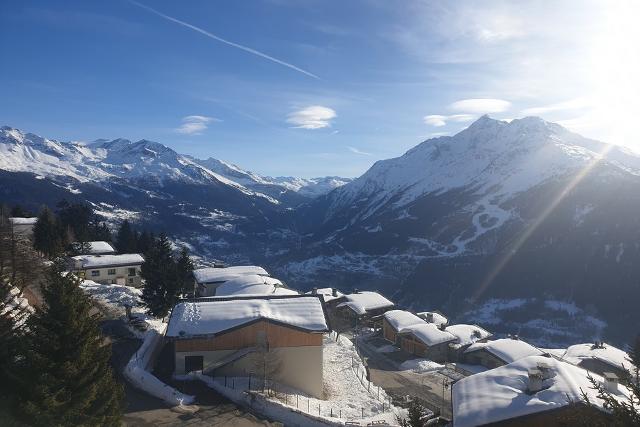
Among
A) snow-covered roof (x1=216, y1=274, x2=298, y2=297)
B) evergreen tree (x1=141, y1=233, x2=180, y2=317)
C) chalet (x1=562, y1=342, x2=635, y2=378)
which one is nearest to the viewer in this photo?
evergreen tree (x1=141, y1=233, x2=180, y2=317)

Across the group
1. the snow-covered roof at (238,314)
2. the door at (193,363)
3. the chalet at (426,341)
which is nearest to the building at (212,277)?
the chalet at (426,341)

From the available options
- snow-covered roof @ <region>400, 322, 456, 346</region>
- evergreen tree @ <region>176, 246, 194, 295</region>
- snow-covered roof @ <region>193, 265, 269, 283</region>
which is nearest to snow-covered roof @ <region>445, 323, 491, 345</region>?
snow-covered roof @ <region>400, 322, 456, 346</region>

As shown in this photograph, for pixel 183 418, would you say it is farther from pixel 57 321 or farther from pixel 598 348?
pixel 598 348

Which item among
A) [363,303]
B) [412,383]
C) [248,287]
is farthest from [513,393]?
[363,303]

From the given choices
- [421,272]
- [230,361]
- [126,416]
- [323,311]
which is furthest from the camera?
[421,272]

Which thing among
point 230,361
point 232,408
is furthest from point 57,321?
point 230,361

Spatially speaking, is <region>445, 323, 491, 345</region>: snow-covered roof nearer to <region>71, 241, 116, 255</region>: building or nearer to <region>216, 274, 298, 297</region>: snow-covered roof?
<region>216, 274, 298, 297</region>: snow-covered roof

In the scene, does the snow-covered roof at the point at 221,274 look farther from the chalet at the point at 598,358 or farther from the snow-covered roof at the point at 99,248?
the chalet at the point at 598,358
